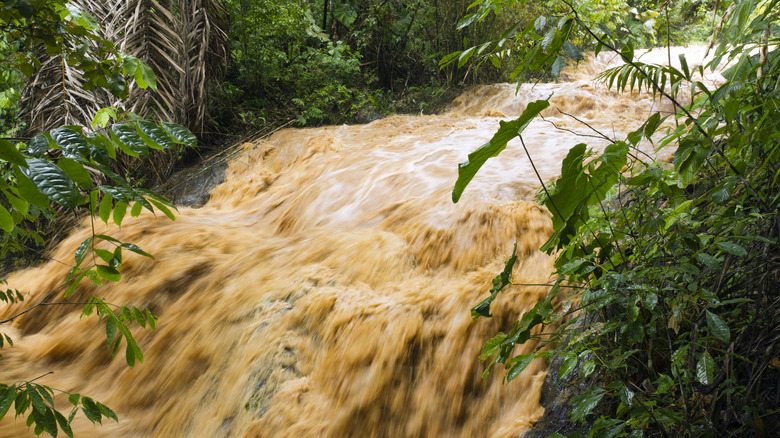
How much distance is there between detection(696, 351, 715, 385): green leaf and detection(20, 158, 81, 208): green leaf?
1386mm

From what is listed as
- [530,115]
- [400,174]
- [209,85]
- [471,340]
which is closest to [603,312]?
[471,340]

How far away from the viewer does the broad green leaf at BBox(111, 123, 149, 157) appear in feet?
3.32

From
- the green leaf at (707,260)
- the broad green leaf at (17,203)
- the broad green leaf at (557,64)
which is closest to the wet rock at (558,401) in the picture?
the green leaf at (707,260)

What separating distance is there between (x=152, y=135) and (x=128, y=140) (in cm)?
7

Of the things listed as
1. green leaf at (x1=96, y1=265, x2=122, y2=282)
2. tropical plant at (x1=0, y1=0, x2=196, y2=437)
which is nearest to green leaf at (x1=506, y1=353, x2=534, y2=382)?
tropical plant at (x1=0, y1=0, x2=196, y2=437)

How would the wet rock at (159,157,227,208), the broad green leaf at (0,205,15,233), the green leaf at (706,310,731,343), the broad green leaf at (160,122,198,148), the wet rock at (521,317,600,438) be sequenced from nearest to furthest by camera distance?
the broad green leaf at (0,205,15,233)
the green leaf at (706,310,731,343)
the broad green leaf at (160,122,198,148)
the wet rock at (521,317,600,438)
the wet rock at (159,157,227,208)

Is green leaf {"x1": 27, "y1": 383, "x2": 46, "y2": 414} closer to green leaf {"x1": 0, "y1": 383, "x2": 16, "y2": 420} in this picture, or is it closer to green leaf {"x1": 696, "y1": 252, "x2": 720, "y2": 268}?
green leaf {"x1": 0, "y1": 383, "x2": 16, "y2": 420}

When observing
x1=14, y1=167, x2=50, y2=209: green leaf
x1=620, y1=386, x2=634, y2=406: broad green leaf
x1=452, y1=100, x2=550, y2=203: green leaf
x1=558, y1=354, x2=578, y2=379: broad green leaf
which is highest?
x1=14, y1=167, x2=50, y2=209: green leaf

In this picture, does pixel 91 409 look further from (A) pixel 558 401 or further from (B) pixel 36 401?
(A) pixel 558 401

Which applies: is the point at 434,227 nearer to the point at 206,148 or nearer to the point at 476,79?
→ the point at 206,148

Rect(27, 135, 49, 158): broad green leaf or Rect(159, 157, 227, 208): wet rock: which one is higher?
Rect(27, 135, 49, 158): broad green leaf

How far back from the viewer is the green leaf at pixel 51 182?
81 cm

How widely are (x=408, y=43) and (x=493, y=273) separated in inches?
223

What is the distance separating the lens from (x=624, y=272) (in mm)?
1328
